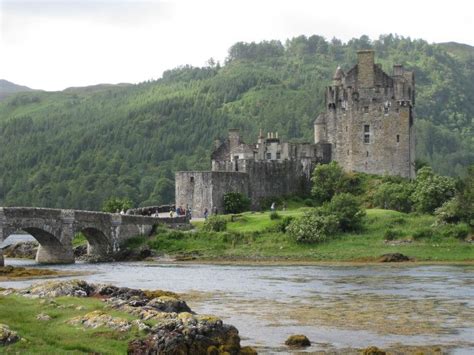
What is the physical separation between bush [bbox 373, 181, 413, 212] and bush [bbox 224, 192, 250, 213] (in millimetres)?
12615

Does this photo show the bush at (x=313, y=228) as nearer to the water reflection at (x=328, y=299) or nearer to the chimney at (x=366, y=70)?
the water reflection at (x=328, y=299)

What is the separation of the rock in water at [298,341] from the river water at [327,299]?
1.04 ft

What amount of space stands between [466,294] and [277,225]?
34.3m

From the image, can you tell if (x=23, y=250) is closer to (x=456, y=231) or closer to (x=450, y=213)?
(x=450, y=213)

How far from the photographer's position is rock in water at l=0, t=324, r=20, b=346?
3051 cm

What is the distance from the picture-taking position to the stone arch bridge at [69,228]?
245ft

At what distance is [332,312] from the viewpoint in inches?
1781

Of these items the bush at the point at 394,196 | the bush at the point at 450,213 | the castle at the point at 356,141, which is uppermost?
the castle at the point at 356,141

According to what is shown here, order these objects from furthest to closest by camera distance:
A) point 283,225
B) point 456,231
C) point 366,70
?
point 366,70 < point 283,225 < point 456,231

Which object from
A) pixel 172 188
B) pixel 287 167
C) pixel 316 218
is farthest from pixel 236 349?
pixel 172 188

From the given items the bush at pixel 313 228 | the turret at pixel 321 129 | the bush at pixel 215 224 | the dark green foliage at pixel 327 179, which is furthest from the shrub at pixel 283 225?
the turret at pixel 321 129

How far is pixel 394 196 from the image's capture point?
305ft

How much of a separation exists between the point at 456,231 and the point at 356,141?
88.5 ft

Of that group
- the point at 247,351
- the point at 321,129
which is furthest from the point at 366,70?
the point at 247,351
